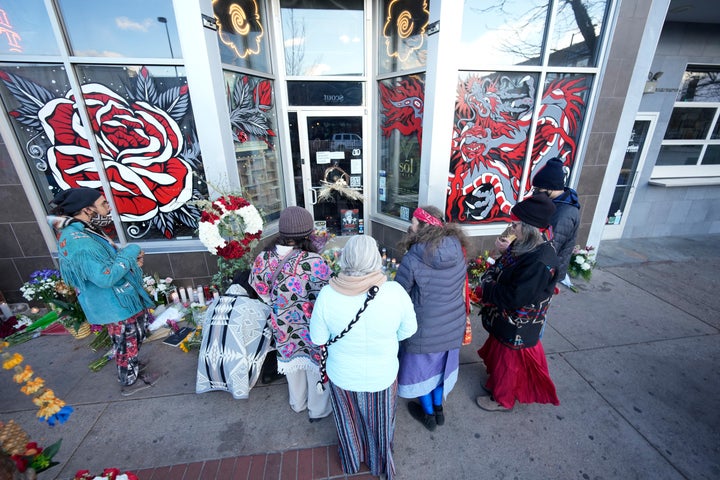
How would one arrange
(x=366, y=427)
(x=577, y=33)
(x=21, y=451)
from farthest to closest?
(x=577, y=33)
(x=366, y=427)
(x=21, y=451)

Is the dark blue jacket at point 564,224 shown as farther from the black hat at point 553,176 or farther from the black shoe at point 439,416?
the black shoe at point 439,416

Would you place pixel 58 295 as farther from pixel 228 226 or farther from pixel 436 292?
pixel 436 292

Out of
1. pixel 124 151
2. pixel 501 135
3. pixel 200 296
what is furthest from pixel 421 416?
pixel 124 151

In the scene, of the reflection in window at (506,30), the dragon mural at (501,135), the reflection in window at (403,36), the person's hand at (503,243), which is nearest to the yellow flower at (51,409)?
the person's hand at (503,243)

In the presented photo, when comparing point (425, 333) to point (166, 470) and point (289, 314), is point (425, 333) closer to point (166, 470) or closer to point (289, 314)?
point (289, 314)

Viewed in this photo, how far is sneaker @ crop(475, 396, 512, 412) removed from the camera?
263cm

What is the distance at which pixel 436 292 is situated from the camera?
80.9 inches

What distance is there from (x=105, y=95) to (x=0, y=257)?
2.70m

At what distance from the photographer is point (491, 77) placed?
416 centimetres

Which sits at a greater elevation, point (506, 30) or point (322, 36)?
point (322, 36)

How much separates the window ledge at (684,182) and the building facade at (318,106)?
5.69 feet

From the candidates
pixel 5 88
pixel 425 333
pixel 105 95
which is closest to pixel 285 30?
pixel 105 95

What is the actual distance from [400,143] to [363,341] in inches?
150

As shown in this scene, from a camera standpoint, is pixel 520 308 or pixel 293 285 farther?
pixel 520 308
